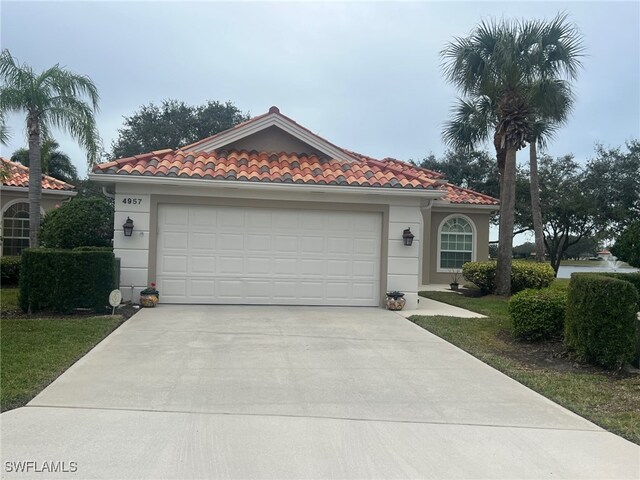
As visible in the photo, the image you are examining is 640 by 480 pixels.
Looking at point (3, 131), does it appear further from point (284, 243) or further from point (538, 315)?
point (538, 315)

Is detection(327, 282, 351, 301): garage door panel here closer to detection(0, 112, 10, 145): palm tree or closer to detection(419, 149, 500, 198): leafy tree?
detection(0, 112, 10, 145): palm tree

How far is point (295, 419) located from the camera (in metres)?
4.92

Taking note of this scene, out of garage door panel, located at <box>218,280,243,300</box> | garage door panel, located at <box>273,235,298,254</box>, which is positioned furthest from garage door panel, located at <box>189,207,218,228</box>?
garage door panel, located at <box>273,235,298,254</box>

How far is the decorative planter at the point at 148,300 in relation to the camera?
10836mm

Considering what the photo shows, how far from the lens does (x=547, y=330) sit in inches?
337

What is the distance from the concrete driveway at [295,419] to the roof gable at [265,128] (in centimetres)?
628

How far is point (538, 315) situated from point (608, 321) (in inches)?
64.9

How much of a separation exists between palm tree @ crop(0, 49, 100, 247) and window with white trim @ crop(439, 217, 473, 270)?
12.3 metres

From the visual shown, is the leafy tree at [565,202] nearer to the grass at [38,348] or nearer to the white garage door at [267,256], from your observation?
the white garage door at [267,256]

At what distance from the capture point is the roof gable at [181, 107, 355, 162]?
12906mm

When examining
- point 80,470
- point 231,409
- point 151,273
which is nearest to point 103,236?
point 151,273

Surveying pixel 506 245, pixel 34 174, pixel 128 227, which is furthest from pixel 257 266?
pixel 506 245

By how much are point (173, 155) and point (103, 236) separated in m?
2.78

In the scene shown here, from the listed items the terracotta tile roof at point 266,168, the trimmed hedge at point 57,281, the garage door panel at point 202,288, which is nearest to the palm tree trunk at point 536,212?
the terracotta tile roof at point 266,168
